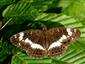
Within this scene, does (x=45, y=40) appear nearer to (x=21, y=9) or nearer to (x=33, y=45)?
(x=33, y=45)

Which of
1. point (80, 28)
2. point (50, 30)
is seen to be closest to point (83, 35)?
point (80, 28)

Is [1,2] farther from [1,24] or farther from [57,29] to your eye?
[57,29]

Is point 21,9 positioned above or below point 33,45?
above

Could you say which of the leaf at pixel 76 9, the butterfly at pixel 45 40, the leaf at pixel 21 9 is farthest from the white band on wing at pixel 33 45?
the leaf at pixel 76 9

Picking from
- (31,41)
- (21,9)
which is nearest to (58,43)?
(31,41)

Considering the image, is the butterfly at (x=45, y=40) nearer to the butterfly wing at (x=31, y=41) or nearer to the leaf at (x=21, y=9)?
the butterfly wing at (x=31, y=41)

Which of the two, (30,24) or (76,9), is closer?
(30,24)

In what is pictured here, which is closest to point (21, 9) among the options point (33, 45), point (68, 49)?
point (33, 45)
